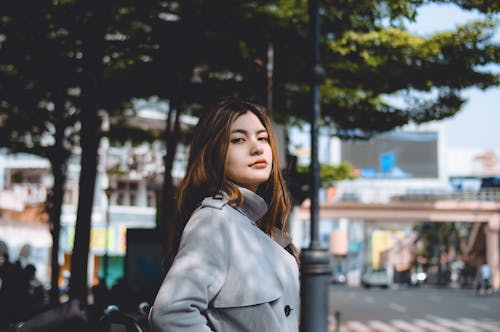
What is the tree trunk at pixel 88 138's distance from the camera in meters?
10.4

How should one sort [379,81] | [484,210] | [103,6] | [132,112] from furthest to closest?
[484,210] → [132,112] → [379,81] → [103,6]

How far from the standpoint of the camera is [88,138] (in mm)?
10922

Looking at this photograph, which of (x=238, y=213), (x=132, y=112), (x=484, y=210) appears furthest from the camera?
(x=484, y=210)

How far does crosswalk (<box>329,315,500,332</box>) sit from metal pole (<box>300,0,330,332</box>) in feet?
19.4

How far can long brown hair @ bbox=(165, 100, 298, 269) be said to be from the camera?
7.28 ft

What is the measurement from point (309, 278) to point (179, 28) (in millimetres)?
5200

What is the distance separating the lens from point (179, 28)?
12.2m

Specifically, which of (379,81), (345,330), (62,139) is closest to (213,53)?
(379,81)

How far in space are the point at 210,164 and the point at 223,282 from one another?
417mm

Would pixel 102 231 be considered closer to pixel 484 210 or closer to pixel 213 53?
pixel 484 210

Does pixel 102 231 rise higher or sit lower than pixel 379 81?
lower

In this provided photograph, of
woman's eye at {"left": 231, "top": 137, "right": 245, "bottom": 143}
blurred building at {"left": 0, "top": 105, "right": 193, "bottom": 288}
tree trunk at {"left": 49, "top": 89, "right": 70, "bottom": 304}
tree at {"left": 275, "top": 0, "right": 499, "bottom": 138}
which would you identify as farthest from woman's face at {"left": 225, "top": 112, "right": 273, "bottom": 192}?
blurred building at {"left": 0, "top": 105, "right": 193, "bottom": 288}

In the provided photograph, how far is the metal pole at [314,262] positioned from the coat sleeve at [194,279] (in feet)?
24.9

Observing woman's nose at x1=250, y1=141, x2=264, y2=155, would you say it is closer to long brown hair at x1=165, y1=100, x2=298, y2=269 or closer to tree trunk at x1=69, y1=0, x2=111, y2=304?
long brown hair at x1=165, y1=100, x2=298, y2=269
